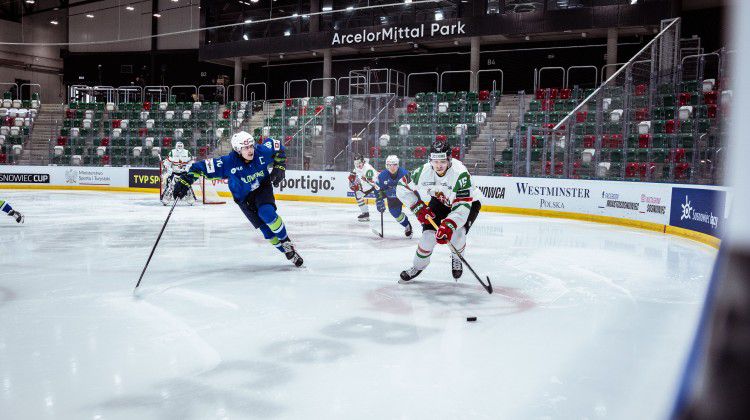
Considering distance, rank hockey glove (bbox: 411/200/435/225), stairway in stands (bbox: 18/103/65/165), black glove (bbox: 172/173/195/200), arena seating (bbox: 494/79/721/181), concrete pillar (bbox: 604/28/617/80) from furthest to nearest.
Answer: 1. stairway in stands (bbox: 18/103/65/165)
2. concrete pillar (bbox: 604/28/617/80)
3. arena seating (bbox: 494/79/721/181)
4. black glove (bbox: 172/173/195/200)
5. hockey glove (bbox: 411/200/435/225)

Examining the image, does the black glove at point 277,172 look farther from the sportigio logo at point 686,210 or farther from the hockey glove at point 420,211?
the sportigio logo at point 686,210

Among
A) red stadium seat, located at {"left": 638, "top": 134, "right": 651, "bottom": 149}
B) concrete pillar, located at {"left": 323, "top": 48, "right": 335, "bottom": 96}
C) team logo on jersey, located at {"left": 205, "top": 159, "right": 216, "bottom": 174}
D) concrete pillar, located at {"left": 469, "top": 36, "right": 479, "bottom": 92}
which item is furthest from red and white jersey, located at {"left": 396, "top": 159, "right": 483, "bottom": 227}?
concrete pillar, located at {"left": 323, "top": 48, "right": 335, "bottom": 96}

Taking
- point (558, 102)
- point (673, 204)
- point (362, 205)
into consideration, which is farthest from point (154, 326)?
point (558, 102)

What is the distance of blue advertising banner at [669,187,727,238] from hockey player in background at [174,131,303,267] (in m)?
6.13

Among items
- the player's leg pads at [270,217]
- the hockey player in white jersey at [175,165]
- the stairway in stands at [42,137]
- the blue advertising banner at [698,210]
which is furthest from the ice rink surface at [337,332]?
the stairway in stands at [42,137]

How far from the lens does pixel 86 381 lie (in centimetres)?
343

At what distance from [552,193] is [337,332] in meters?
11.1

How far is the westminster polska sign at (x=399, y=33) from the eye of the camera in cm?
2259

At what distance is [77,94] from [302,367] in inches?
1170

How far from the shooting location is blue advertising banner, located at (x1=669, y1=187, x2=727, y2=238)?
365 inches

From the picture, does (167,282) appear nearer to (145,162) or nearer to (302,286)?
(302,286)

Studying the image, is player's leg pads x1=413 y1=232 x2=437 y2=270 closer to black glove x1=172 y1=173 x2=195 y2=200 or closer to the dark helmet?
the dark helmet

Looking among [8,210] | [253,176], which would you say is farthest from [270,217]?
[8,210]

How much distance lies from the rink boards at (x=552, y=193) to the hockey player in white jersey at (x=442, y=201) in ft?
7.60
